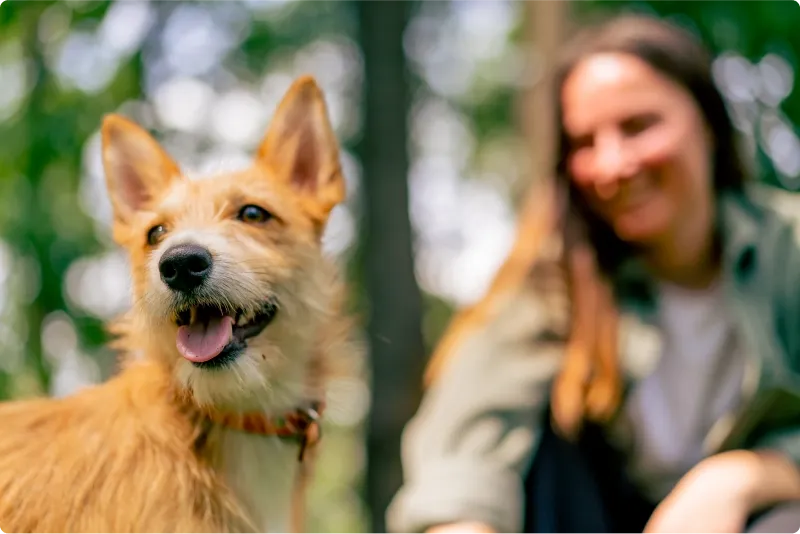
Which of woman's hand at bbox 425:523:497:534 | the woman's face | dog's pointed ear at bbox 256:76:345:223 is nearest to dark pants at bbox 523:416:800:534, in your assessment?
woman's hand at bbox 425:523:497:534

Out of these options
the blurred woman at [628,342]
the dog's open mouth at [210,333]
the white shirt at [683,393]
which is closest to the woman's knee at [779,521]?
the blurred woman at [628,342]

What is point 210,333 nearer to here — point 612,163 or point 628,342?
point 612,163

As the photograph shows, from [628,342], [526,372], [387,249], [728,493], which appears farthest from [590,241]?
[728,493]

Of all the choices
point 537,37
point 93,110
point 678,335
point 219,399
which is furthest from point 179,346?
point 537,37

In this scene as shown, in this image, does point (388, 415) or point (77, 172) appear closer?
point (77, 172)

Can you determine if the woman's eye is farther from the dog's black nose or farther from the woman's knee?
the dog's black nose

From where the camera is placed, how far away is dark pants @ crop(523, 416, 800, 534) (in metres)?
1.49

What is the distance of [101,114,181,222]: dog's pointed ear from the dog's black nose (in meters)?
0.11

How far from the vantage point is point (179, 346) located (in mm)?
670

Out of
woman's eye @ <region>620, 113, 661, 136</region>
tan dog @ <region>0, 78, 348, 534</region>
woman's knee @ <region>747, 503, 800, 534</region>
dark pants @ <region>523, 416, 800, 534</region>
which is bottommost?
dark pants @ <region>523, 416, 800, 534</region>

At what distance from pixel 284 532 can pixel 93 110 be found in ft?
2.03

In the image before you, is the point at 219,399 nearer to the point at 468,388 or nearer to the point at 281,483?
the point at 281,483

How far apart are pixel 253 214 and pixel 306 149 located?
0.29ft

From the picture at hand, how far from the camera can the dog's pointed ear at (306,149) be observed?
739 millimetres
